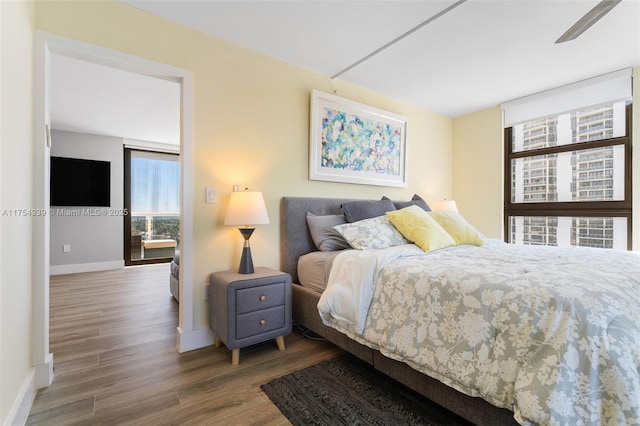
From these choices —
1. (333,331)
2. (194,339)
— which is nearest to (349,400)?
(333,331)

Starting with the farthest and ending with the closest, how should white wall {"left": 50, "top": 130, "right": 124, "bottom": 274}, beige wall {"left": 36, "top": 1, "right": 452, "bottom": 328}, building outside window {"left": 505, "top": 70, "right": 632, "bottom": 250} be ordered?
1. white wall {"left": 50, "top": 130, "right": 124, "bottom": 274}
2. building outside window {"left": 505, "top": 70, "right": 632, "bottom": 250}
3. beige wall {"left": 36, "top": 1, "right": 452, "bottom": 328}

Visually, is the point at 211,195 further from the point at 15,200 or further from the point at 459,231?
the point at 459,231

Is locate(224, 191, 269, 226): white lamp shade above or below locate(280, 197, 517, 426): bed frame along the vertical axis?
above

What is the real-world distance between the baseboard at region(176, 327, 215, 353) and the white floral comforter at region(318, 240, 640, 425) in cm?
106

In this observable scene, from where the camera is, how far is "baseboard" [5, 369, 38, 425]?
1.31 m

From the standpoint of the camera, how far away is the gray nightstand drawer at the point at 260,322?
6.59 feet

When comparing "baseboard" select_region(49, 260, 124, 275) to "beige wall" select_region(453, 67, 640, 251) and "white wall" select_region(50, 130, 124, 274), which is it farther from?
"beige wall" select_region(453, 67, 640, 251)

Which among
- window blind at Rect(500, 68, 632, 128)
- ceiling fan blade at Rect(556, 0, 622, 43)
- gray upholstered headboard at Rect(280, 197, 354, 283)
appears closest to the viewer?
ceiling fan blade at Rect(556, 0, 622, 43)

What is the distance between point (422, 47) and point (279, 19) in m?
1.25

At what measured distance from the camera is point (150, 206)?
6.04 metres

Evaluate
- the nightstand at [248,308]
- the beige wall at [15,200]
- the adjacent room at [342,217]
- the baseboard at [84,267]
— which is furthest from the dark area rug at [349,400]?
the baseboard at [84,267]

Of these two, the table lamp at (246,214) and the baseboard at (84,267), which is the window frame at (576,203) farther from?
the baseboard at (84,267)

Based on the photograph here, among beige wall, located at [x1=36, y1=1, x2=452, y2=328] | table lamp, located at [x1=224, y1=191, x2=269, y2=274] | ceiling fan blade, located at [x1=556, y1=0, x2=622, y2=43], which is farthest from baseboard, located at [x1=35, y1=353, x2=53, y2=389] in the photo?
ceiling fan blade, located at [x1=556, y1=0, x2=622, y2=43]

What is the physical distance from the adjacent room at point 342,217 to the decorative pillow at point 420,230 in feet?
0.07
